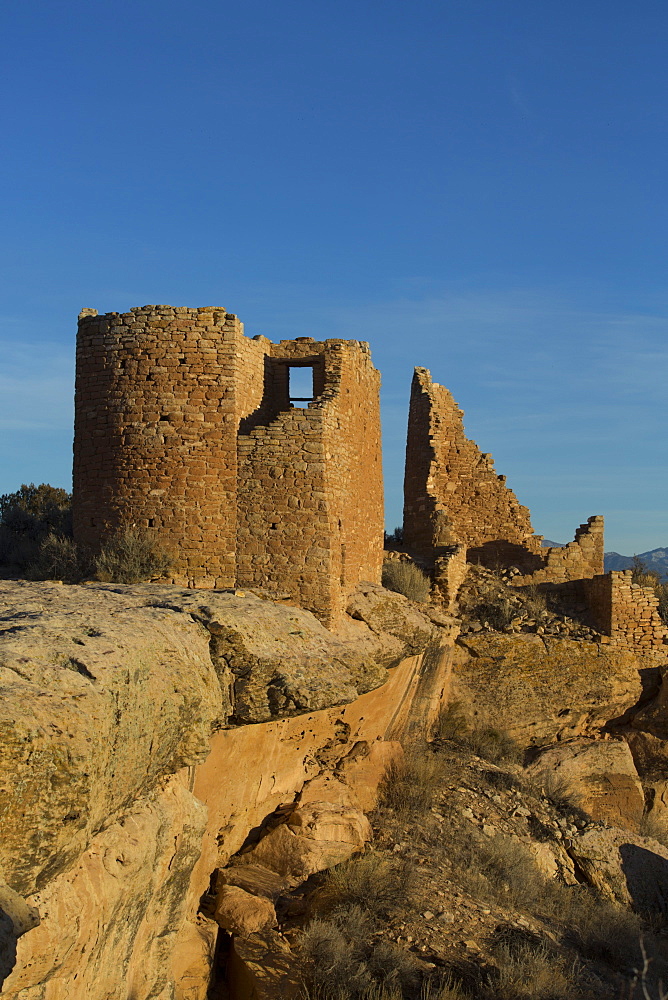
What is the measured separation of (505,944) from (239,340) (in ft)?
25.8

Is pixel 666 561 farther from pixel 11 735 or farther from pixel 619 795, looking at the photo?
pixel 11 735

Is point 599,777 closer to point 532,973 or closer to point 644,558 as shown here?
point 532,973

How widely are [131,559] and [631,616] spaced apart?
28.6 ft

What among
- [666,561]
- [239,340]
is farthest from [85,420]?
[666,561]

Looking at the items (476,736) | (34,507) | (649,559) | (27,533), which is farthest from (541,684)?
(649,559)

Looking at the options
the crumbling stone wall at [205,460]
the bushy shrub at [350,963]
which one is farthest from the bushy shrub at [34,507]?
the bushy shrub at [350,963]

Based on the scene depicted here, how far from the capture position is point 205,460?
12.0m

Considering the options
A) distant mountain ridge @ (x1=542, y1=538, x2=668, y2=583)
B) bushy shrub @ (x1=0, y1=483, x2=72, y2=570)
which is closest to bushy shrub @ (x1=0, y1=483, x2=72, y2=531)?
bushy shrub @ (x1=0, y1=483, x2=72, y2=570)

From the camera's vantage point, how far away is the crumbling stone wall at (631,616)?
50.8 ft

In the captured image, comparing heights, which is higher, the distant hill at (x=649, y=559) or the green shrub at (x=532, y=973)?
A: the distant hill at (x=649, y=559)

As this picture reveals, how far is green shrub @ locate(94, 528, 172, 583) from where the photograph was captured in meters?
11.4

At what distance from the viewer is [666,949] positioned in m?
10.9

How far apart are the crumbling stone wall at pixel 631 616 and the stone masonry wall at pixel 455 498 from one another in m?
2.42

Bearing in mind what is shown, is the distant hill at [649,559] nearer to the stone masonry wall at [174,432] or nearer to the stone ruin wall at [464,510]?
the stone ruin wall at [464,510]
